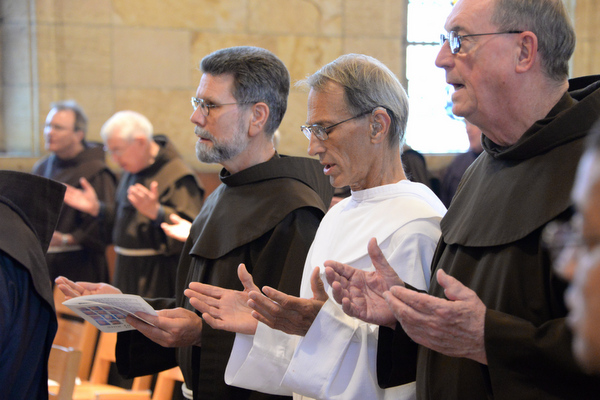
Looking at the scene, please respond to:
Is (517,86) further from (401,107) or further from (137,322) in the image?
(137,322)

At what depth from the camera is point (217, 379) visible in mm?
3000

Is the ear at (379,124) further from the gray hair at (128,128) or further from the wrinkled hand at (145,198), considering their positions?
the gray hair at (128,128)

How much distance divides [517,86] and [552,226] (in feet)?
1.60

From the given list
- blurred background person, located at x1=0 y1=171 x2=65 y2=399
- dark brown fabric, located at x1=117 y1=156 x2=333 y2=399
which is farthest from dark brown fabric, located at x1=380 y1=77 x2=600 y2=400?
blurred background person, located at x1=0 y1=171 x2=65 y2=399

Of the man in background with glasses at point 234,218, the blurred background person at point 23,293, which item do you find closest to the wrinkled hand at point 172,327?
the man in background with glasses at point 234,218

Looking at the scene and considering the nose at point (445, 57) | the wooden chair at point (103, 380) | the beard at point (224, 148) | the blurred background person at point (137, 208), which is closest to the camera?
the nose at point (445, 57)

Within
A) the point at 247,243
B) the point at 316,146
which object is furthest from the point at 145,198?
the point at 316,146

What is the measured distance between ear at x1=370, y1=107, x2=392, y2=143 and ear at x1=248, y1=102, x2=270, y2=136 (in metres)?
0.83

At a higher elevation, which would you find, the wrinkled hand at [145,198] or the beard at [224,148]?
the beard at [224,148]

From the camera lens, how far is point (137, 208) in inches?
239

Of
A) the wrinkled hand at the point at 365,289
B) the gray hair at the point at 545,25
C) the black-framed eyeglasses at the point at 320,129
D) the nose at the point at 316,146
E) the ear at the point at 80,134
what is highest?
the gray hair at the point at 545,25

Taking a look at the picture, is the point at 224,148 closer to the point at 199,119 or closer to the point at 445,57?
the point at 199,119

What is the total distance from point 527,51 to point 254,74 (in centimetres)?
163

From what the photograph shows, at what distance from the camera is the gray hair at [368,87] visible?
280 cm
